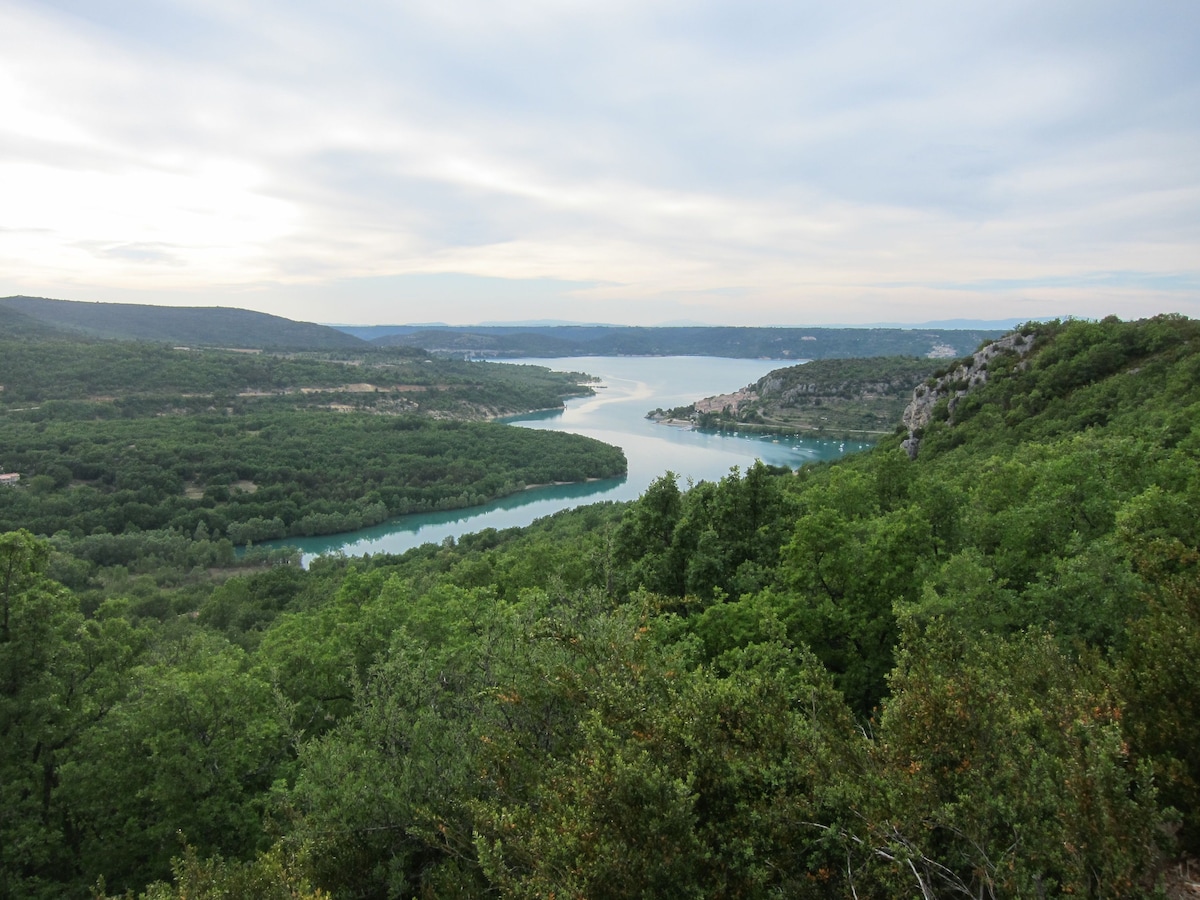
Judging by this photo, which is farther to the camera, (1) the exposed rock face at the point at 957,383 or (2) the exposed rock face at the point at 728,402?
(2) the exposed rock face at the point at 728,402

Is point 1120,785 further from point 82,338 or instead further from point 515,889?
point 82,338

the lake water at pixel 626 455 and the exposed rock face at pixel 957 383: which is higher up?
the exposed rock face at pixel 957 383

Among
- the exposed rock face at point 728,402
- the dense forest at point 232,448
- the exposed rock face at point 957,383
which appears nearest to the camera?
the exposed rock face at point 957,383

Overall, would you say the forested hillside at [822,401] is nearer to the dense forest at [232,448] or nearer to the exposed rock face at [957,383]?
the dense forest at [232,448]

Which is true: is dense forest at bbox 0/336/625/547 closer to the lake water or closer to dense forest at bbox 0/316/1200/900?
the lake water

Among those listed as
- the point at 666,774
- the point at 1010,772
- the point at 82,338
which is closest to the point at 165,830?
the point at 666,774

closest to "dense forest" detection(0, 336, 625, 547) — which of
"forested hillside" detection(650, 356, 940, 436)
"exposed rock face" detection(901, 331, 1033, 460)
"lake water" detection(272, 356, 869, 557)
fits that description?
"lake water" detection(272, 356, 869, 557)

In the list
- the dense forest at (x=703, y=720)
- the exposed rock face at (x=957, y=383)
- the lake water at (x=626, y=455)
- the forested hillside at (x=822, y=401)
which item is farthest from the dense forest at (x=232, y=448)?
the dense forest at (x=703, y=720)
